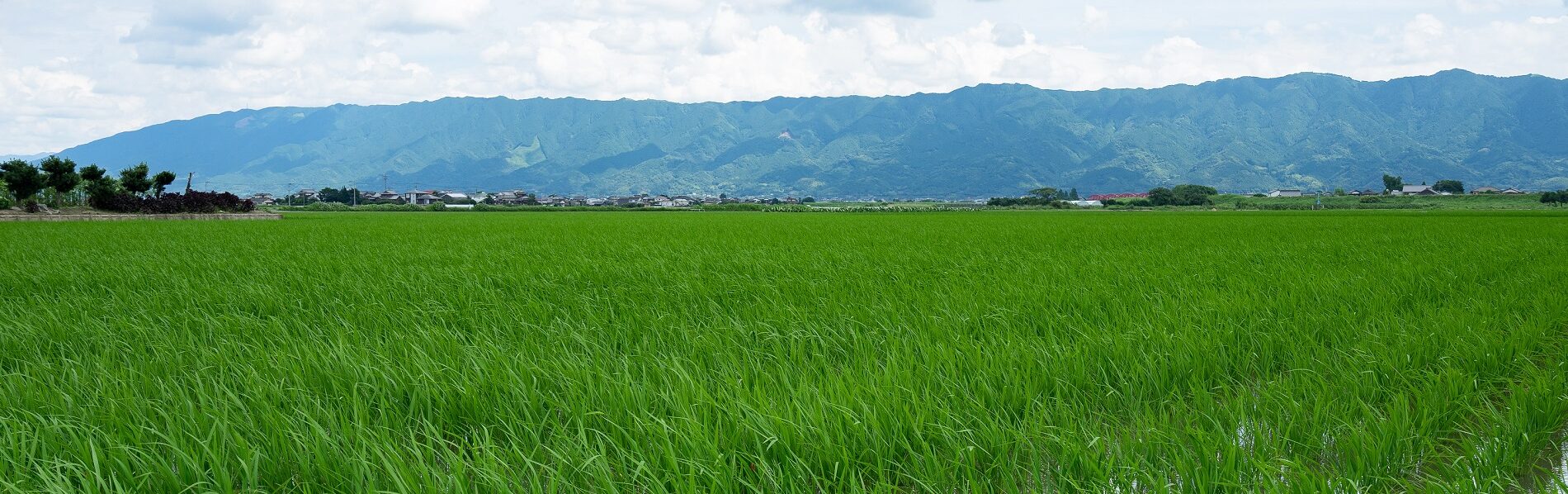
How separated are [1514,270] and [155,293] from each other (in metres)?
13.6

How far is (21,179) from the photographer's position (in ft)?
109

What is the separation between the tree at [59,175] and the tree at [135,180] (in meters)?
3.55

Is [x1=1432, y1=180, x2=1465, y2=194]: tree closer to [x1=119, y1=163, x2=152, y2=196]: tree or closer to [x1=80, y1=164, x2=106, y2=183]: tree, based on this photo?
[x1=119, y1=163, x2=152, y2=196]: tree

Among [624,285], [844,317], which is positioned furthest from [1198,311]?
[624,285]

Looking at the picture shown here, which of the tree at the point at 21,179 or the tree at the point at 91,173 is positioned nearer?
the tree at the point at 21,179

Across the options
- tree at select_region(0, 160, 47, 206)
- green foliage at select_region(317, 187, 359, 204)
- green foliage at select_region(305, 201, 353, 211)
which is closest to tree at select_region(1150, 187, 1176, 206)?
green foliage at select_region(305, 201, 353, 211)

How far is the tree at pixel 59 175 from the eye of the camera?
35031mm

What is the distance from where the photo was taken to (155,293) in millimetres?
6691

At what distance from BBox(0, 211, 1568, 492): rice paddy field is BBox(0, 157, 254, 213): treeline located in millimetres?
35293

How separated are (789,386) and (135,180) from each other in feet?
164

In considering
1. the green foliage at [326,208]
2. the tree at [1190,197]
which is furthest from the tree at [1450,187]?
the green foliage at [326,208]

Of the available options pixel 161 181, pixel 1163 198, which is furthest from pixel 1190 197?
pixel 161 181

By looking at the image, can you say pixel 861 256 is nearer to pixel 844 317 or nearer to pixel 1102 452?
pixel 844 317

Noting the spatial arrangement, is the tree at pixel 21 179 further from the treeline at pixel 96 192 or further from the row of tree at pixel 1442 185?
the row of tree at pixel 1442 185
